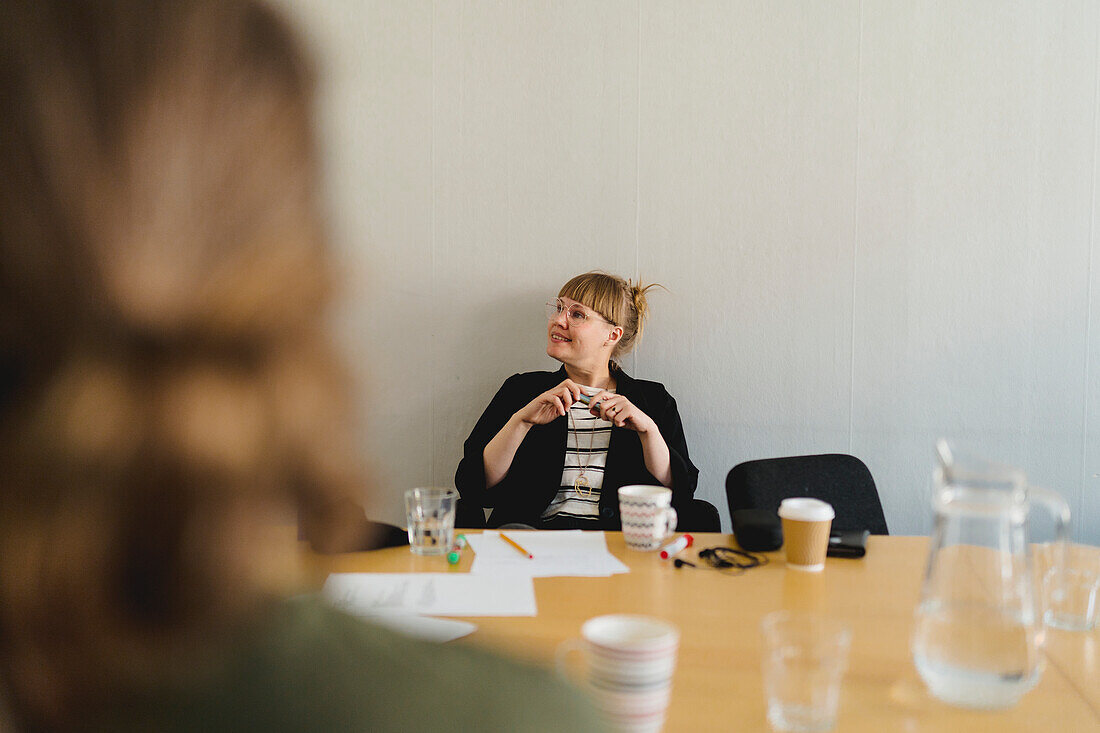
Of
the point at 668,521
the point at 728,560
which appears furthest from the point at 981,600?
the point at 668,521

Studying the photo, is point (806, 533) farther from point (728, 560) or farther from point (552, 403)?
point (552, 403)

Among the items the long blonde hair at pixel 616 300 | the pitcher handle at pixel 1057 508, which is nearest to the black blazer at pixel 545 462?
the long blonde hair at pixel 616 300

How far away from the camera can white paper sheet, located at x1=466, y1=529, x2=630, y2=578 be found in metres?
1.39

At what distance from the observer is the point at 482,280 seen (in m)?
2.74

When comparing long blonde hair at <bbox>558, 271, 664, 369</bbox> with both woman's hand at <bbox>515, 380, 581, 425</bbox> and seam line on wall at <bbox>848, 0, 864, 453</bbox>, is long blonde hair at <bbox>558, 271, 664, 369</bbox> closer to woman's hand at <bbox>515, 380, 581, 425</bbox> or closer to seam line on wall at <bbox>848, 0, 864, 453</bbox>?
woman's hand at <bbox>515, 380, 581, 425</bbox>

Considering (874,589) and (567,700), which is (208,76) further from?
(874,589)

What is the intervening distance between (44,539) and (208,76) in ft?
0.70

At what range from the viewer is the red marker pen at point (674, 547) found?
1.47m

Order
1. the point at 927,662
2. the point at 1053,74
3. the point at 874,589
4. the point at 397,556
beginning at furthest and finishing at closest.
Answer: the point at 1053,74 → the point at 397,556 → the point at 874,589 → the point at 927,662

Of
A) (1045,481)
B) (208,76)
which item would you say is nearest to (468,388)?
(1045,481)

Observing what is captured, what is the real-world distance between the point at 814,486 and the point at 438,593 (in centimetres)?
101

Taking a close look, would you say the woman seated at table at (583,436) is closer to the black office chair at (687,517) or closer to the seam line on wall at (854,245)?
the black office chair at (687,517)

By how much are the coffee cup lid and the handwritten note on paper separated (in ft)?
1.55

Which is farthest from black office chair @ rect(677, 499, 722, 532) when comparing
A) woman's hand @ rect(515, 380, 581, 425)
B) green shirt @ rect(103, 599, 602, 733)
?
green shirt @ rect(103, 599, 602, 733)
